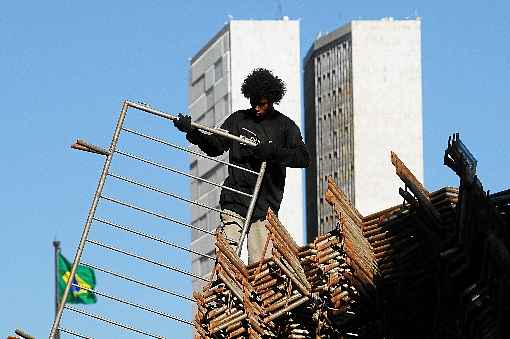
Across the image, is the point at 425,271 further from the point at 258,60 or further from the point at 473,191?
the point at 258,60

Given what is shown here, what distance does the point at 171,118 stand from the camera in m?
15.7

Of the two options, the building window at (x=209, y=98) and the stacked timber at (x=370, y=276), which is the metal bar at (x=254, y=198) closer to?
the stacked timber at (x=370, y=276)

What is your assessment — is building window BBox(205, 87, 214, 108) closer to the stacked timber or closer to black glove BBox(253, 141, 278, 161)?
black glove BBox(253, 141, 278, 161)

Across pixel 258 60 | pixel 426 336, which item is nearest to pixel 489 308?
pixel 426 336

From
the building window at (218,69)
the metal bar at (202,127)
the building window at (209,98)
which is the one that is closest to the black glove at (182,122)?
the metal bar at (202,127)

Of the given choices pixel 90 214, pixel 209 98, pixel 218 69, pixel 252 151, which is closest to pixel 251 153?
pixel 252 151

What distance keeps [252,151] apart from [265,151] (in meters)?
0.14

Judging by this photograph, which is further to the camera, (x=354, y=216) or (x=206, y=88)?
(x=206, y=88)

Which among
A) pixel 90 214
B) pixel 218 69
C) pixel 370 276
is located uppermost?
pixel 218 69

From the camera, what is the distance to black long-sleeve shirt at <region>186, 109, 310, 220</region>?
1617 centimetres

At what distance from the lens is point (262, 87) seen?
55.2 ft

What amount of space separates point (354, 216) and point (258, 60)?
546 ft

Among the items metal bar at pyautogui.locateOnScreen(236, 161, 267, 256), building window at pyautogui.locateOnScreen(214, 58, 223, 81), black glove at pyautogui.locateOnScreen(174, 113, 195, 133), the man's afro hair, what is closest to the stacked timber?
metal bar at pyautogui.locateOnScreen(236, 161, 267, 256)

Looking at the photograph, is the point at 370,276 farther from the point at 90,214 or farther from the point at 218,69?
the point at 218,69
